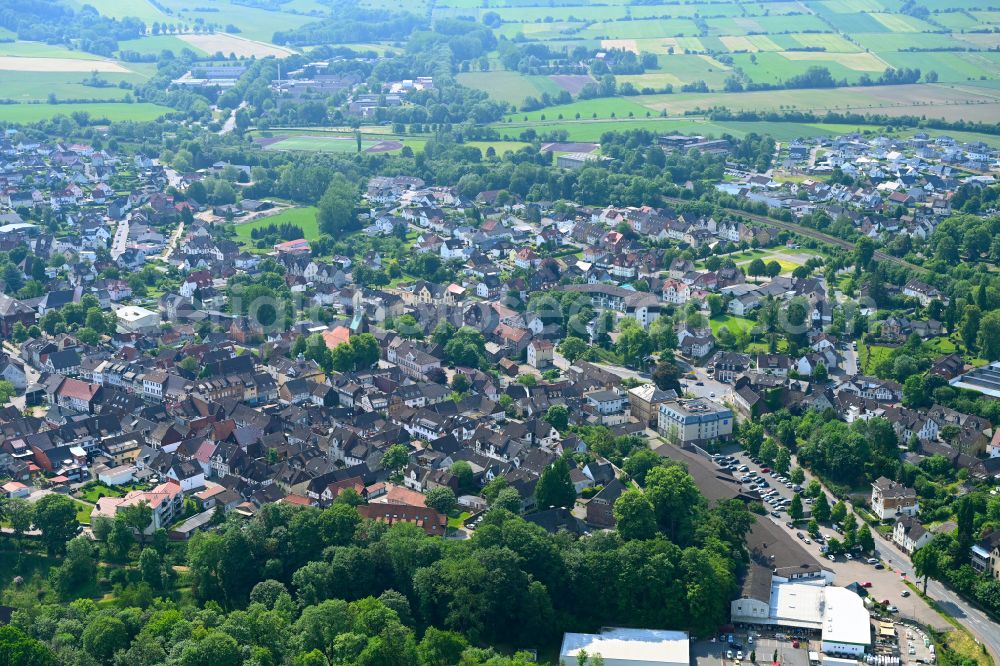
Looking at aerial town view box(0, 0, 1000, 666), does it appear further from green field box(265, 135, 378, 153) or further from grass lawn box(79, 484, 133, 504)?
green field box(265, 135, 378, 153)

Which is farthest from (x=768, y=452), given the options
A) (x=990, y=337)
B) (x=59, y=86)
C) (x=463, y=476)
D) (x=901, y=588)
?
(x=59, y=86)

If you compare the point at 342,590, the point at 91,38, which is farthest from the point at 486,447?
the point at 91,38

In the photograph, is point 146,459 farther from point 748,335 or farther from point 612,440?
point 748,335

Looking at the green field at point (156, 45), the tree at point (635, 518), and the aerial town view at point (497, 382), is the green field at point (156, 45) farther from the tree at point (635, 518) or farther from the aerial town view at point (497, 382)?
the tree at point (635, 518)

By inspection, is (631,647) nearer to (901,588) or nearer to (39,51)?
(901,588)

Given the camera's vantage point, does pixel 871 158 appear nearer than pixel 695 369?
No

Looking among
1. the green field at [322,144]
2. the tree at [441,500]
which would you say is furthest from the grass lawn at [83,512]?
the green field at [322,144]
